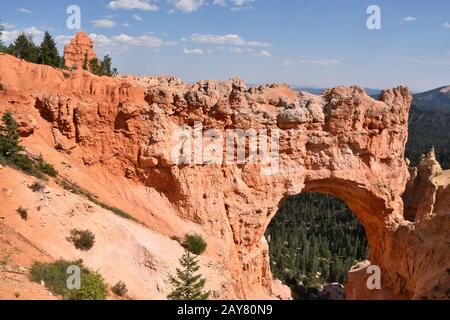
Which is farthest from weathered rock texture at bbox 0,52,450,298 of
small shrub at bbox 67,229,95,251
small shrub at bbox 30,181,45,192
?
small shrub at bbox 67,229,95,251

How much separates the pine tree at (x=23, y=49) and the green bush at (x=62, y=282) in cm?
2855

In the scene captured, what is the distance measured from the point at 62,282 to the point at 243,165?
15252 mm

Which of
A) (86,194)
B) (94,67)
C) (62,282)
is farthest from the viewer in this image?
(94,67)

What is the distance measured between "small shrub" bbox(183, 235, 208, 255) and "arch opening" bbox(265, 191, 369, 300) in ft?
89.0

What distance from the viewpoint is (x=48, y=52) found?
40.4 m

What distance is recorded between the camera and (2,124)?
21453 mm

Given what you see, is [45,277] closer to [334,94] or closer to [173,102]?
[173,102]

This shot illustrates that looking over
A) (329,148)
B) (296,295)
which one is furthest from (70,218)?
(296,295)

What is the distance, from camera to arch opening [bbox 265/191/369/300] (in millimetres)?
57281

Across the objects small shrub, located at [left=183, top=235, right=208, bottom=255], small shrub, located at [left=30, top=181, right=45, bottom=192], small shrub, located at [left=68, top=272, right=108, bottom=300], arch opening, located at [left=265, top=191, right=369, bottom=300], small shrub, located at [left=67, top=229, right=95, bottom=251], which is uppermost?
small shrub, located at [left=30, top=181, right=45, bottom=192]

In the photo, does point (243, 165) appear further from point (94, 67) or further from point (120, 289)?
point (94, 67)

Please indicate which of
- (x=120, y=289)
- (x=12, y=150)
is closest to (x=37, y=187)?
(x=12, y=150)

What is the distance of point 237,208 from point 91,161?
946 cm

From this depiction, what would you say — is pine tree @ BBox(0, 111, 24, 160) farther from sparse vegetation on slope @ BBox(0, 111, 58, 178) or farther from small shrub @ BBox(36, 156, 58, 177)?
small shrub @ BBox(36, 156, 58, 177)
